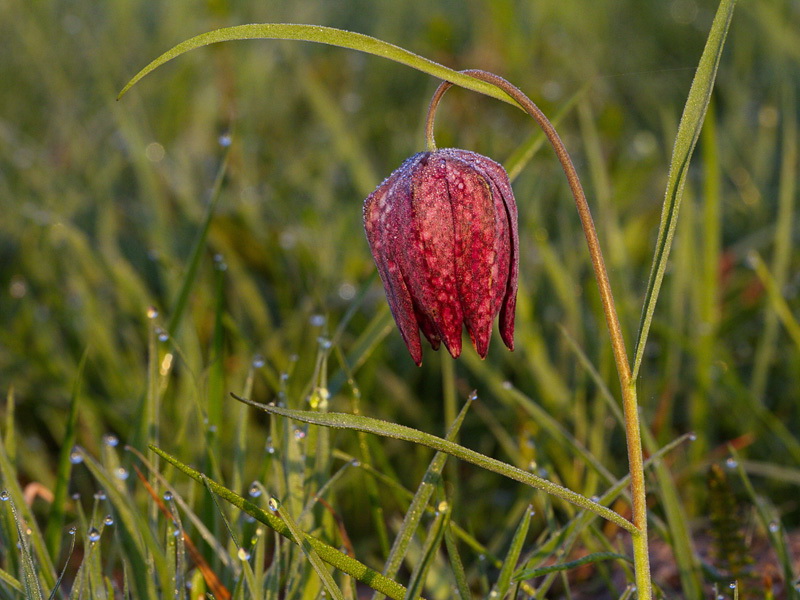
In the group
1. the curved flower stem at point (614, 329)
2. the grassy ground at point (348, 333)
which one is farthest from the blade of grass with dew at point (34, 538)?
the curved flower stem at point (614, 329)

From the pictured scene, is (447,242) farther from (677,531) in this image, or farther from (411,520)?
(677,531)

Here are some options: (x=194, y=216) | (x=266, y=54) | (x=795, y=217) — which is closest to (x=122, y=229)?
(x=194, y=216)

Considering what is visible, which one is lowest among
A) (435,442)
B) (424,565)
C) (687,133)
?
(424,565)

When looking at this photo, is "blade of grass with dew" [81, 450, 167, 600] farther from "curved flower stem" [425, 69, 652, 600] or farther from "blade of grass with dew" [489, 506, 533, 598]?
"curved flower stem" [425, 69, 652, 600]

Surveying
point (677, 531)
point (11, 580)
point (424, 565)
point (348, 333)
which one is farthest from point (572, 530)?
point (348, 333)

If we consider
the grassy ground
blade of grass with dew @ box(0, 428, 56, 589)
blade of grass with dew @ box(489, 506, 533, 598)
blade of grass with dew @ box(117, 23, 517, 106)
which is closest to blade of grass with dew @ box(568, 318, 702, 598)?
the grassy ground

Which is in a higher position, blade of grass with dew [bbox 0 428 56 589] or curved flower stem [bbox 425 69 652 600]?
curved flower stem [bbox 425 69 652 600]

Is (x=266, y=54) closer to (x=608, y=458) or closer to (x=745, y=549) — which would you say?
(x=608, y=458)
